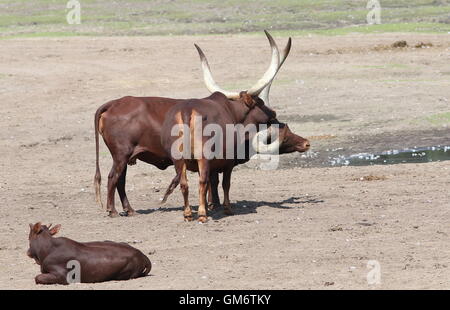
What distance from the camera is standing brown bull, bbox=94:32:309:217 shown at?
14.8 m

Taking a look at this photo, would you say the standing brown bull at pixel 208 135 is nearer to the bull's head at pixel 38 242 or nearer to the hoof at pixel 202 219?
the hoof at pixel 202 219

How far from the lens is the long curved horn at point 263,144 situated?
49.2 feet

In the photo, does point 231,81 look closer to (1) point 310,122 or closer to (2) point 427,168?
(1) point 310,122

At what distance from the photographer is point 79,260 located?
35.4 ft

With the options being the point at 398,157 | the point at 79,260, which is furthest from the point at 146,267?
the point at 398,157

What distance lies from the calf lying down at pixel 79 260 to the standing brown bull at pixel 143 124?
370 cm

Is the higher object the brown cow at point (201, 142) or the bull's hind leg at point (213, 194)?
the brown cow at point (201, 142)

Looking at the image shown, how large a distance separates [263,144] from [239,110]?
554 millimetres

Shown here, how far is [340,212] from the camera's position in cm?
1445

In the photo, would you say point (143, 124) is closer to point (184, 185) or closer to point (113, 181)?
point (113, 181)

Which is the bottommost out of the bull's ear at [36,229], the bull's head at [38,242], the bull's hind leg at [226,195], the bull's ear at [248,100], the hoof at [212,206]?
the hoof at [212,206]
